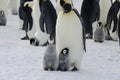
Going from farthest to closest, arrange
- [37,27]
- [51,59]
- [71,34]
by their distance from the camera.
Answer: [37,27], [71,34], [51,59]

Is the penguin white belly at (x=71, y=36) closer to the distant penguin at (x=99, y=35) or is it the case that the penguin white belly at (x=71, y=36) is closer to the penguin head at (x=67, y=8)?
the penguin head at (x=67, y=8)

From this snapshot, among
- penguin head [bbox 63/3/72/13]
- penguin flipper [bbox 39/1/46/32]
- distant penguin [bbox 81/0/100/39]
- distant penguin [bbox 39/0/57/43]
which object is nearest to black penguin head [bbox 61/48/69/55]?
penguin head [bbox 63/3/72/13]

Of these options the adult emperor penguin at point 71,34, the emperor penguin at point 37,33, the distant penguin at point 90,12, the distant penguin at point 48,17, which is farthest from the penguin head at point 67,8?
the distant penguin at point 90,12

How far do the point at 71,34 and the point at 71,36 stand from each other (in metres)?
0.03

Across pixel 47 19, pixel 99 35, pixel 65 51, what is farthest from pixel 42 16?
pixel 65 51

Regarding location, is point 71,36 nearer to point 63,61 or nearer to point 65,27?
point 65,27

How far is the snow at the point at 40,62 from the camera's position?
6695mm

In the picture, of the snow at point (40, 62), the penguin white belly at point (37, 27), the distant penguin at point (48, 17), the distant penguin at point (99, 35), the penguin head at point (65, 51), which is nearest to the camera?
the snow at point (40, 62)

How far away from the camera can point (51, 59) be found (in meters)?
6.94

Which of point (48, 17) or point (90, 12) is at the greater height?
point (90, 12)

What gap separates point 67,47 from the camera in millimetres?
7328

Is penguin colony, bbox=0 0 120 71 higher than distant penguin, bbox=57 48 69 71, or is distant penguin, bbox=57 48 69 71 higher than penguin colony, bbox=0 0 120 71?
penguin colony, bbox=0 0 120 71

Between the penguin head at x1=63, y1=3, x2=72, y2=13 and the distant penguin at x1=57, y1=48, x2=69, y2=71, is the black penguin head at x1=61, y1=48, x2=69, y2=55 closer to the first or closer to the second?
the distant penguin at x1=57, y1=48, x2=69, y2=71

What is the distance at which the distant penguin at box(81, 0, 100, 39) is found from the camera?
35.2 ft
